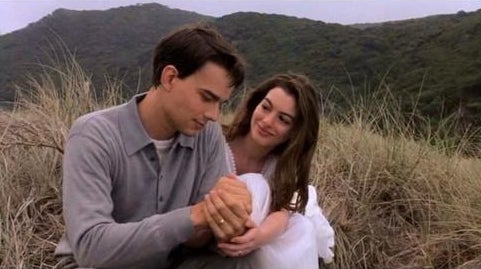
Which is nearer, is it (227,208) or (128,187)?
(227,208)

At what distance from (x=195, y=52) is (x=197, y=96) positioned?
0.42 ft

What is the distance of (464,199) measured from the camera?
14.1ft

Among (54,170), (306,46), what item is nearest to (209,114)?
(54,170)

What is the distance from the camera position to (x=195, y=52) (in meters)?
2.20

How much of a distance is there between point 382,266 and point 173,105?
217 cm

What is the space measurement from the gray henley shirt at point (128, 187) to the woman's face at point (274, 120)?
769 millimetres

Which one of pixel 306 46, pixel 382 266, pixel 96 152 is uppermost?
pixel 96 152

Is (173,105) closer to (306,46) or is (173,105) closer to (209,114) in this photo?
(209,114)

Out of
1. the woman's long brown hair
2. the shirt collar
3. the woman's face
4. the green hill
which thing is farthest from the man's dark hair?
the green hill

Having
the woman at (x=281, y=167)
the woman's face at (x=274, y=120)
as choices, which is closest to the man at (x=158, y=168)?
the woman at (x=281, y=167)

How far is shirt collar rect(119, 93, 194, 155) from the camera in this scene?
7.22 feet


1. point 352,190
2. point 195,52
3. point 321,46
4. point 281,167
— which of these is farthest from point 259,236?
point 321,46

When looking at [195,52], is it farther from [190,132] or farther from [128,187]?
[128,187]

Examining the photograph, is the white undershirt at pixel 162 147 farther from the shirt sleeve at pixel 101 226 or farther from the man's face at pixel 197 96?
the shirt sleeve at pixel 101 226
